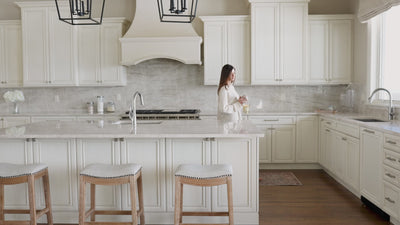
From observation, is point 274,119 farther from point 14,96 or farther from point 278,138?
point 14,96

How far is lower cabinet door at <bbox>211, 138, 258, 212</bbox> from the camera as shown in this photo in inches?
121

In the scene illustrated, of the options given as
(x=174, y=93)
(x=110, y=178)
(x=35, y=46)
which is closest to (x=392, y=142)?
(x=110, y=178)

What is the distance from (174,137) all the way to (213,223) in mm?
889

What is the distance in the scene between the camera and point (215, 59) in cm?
554

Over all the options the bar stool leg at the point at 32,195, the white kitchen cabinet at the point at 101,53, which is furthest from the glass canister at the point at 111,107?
the bar stool leg at the point at 32,195

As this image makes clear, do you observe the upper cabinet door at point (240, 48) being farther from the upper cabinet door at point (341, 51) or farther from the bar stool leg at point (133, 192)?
the bar stool leg at point (133, 192)

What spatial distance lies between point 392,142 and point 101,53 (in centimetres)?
440

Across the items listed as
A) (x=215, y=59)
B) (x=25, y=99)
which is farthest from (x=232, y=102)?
(x=25, y=99)

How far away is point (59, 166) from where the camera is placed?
10.4 ft

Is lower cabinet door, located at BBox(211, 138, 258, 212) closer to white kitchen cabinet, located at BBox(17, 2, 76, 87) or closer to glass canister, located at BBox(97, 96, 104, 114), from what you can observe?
glass canister, located at BBox(97, 96, 104, 114)

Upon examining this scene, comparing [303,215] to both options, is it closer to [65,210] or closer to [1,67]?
[65,210]

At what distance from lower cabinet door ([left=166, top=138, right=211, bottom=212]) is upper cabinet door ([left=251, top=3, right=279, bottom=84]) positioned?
263 centimetres

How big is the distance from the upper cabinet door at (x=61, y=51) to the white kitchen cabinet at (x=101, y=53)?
0.41 ft

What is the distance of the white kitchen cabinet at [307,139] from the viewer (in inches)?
212
